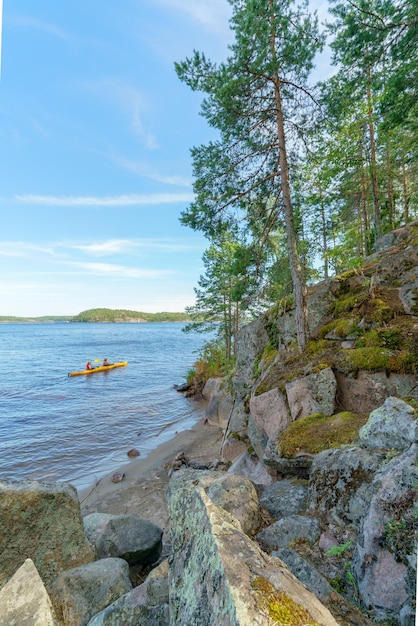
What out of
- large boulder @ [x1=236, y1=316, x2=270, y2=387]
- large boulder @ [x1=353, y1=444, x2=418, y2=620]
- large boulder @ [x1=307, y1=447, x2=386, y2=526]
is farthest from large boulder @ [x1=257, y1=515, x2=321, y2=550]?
large boulder @ [x1=236, y1=316, x2=270, y2=387]

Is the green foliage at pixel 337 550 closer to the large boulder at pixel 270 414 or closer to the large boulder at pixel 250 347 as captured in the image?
the large boulder at pixel 270 414

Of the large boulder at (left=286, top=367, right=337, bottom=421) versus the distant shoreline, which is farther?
the distant shoreline

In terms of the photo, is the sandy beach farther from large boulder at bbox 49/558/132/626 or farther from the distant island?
the distant island

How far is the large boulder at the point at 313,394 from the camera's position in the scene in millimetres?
5875

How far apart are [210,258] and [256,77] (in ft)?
47.5

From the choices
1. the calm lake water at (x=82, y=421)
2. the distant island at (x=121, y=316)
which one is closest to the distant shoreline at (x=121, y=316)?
the distant island at (x=121, y=316)

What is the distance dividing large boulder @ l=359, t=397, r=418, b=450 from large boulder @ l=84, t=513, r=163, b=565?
3.40 meters

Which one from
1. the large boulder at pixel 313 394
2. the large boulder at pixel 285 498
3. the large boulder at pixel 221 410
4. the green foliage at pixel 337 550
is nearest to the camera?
the green foliage at pixel 337 550

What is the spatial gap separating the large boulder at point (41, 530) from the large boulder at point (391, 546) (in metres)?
3.32

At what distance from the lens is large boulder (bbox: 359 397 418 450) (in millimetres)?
3295

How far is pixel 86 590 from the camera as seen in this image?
2885mm

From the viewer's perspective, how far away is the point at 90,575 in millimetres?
3045

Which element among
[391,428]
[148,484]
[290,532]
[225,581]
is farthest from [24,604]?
[148,484]

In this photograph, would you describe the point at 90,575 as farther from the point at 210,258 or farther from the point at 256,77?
the point at 210,258
